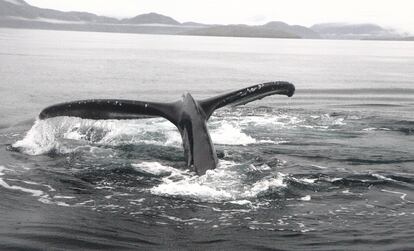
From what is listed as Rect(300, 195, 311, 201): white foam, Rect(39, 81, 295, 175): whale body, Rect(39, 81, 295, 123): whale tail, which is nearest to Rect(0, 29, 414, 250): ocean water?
Rect(300, 195, 311, 201): white foam

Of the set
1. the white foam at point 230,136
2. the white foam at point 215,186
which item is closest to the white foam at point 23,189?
the white foam at point 215,186

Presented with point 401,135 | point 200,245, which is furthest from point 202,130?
point 401,135

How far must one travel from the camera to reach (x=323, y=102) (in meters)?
22.4

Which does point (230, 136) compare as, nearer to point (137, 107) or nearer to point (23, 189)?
point (137, 107)

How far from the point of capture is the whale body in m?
8.88

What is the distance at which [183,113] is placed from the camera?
944 centimetres

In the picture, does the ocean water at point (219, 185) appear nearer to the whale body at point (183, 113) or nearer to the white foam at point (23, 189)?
the white foam at point (23, 189)

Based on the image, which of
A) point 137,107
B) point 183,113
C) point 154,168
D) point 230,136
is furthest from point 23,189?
point 230,136

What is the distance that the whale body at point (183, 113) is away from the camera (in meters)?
8.88

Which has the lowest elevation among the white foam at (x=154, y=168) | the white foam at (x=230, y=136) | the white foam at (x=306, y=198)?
the white foam at (x=154, y=168)

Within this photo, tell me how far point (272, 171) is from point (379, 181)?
1843mm

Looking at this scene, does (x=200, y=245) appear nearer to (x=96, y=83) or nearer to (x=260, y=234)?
(x=260, y=234)

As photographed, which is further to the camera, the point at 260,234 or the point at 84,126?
the point at 84,126

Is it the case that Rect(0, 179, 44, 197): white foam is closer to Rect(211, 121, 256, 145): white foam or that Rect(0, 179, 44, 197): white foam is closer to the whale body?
the whale body
